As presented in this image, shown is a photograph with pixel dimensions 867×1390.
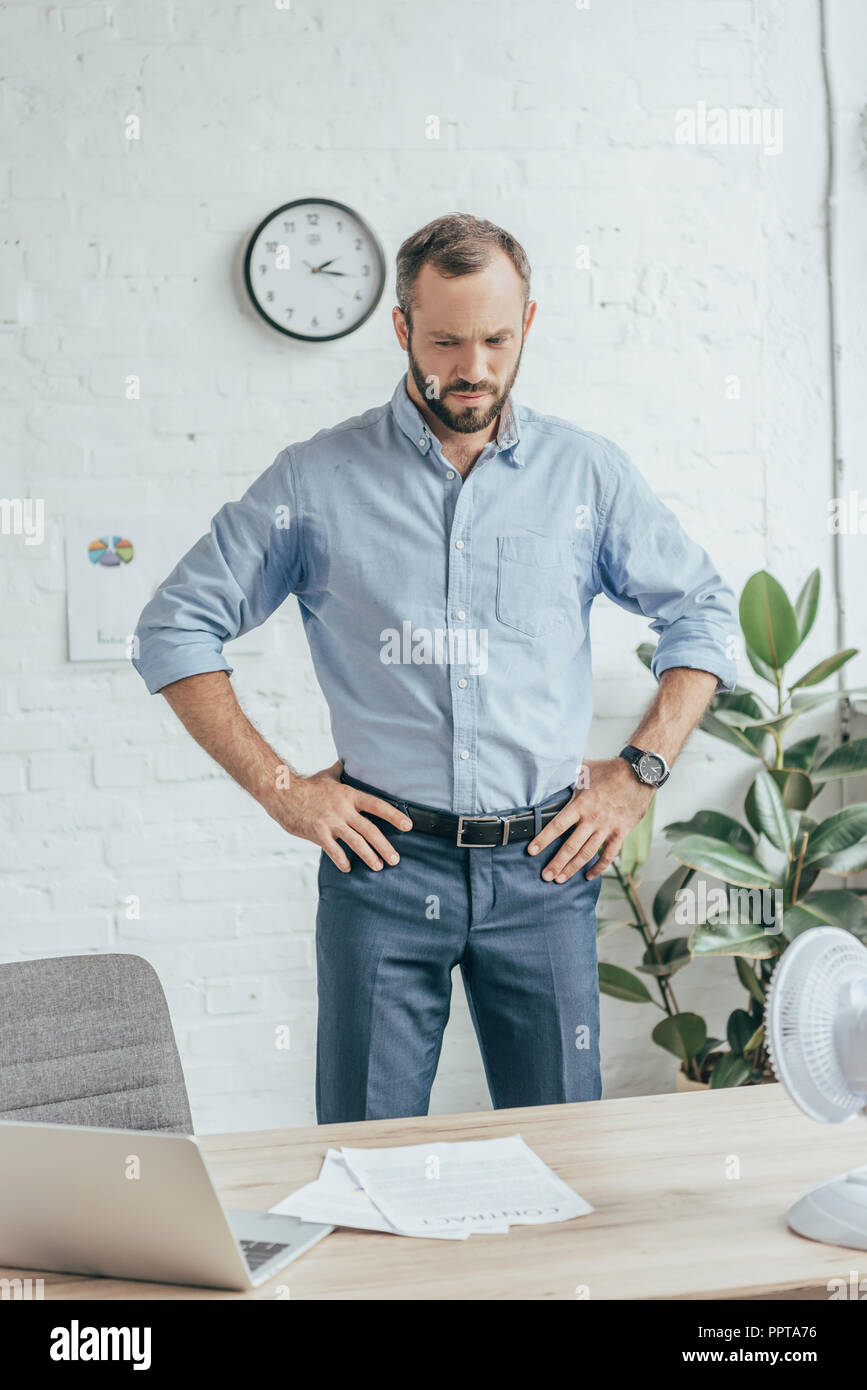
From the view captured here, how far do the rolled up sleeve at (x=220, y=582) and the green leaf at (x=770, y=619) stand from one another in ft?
3.93

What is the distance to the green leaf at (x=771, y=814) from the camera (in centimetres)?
268

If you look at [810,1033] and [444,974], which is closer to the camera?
[810,1033]

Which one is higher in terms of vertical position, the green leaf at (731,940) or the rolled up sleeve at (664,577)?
the rolled up sleeve at (664,577)

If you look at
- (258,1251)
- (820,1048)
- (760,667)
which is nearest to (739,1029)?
(760,667)

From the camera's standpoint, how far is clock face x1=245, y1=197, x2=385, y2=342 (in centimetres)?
273

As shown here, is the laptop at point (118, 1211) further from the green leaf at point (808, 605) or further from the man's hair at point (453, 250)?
the green leaf at point (808, 605)

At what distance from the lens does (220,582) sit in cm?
190

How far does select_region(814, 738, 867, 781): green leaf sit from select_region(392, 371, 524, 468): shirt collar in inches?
49.1

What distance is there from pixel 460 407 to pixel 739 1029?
1663 mm

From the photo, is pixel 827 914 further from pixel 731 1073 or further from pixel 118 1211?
pixel 118 1211

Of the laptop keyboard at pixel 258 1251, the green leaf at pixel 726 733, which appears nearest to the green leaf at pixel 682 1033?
the green leaf at pixel 726 733

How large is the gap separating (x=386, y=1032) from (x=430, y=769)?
0.37 m

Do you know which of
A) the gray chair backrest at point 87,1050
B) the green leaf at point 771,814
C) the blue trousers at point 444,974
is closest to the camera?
the gray chair backrest at point 87,1050

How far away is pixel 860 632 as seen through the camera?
3064mm
